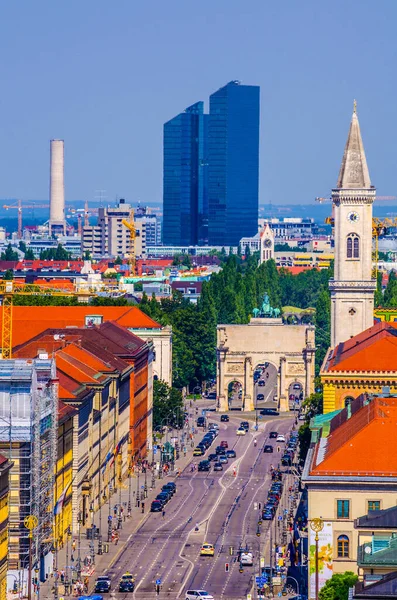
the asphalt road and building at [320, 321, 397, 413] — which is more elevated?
building at [320, 321, 397, 413]

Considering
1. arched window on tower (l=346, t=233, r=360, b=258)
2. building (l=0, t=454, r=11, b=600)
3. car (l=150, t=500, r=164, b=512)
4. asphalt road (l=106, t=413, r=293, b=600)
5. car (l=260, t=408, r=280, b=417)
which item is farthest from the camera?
car (l=260, t=408, r=280, b=417)

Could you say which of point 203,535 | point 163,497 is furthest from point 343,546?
point 163,497

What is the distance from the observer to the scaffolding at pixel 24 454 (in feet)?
358

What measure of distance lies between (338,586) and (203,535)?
3378 centimetres

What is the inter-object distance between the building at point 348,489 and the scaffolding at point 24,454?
1546cm

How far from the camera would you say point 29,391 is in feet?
365

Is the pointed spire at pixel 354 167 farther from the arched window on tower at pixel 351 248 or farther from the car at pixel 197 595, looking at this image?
the car at pixel 197 595

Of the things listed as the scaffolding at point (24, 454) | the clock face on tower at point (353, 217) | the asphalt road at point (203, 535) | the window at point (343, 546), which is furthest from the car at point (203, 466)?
the window at point (343, 546)

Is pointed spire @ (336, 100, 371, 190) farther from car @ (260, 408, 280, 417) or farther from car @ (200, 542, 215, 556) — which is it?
car @ (200, 542, 215, 556)

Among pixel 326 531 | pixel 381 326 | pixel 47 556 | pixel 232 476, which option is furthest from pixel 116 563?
pixel 381 326

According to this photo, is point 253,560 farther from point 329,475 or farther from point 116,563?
point 329,475

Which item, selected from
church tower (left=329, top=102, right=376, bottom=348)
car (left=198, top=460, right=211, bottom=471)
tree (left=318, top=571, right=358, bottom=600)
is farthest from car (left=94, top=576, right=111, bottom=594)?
church tower (left=329, top=102, right=376, bottom=348)

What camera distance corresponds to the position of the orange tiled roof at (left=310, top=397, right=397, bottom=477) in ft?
330

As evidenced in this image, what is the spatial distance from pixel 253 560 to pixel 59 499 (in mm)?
12653
